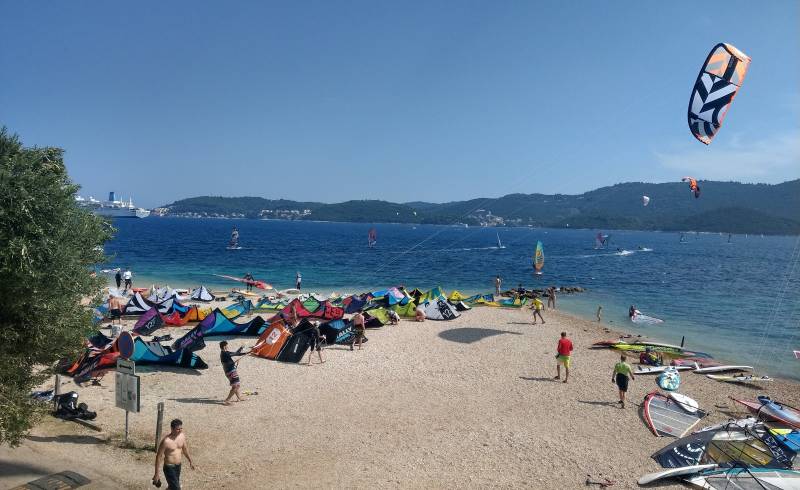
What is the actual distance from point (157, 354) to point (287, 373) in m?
3.68

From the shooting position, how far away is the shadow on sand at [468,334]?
1888cm

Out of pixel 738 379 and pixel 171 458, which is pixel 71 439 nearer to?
pixel 171 458

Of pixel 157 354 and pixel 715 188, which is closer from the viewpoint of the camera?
pixel 157 354

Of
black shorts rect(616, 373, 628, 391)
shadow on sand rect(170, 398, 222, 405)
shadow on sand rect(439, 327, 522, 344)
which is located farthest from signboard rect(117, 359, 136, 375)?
shadow on sand rect(439, 327, 522, 344)

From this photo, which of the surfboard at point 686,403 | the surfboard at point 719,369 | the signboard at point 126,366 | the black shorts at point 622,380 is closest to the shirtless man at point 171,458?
the signboard at point 126,366

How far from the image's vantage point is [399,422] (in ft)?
34.5

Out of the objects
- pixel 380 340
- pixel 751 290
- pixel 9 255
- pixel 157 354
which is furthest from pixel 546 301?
pixel 9 255

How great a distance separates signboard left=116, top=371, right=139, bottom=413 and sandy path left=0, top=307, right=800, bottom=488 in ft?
Answer: 2.60

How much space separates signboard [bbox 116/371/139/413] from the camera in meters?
8.30

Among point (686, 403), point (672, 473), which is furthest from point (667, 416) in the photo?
point (672, 473)

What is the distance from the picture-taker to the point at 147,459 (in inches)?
322

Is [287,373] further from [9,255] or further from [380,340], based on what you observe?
[9,255]

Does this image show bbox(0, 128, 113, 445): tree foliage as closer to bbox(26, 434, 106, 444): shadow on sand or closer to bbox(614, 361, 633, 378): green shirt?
bbox(26, 434, 106, 444): shadow on sand

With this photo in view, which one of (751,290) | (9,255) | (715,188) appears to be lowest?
(751,290)
